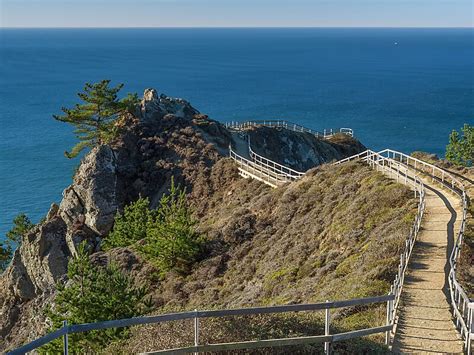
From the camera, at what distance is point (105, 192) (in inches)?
1971

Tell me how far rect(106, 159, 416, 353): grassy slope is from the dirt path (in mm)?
757

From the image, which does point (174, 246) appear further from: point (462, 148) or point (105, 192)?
point (462, 148)

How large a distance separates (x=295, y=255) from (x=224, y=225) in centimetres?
1055

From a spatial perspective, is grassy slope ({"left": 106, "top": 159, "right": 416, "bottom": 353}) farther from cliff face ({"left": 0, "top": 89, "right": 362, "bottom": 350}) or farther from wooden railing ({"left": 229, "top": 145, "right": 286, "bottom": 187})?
cliff face ({"left": 0, "top": 89, "right": 362, "bottom": 350})

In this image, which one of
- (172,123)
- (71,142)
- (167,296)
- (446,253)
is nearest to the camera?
(446,253)

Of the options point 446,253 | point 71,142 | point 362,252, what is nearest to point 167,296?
point 362,252

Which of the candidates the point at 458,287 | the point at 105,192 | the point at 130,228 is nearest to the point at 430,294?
the point at 458,287

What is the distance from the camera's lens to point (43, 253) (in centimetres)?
4819

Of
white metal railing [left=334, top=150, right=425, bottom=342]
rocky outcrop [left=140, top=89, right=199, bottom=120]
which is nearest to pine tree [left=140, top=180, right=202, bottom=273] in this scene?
white metal railing [left=334, top=150, right=425, bottom=342]

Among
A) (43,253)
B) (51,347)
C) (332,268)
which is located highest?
(332,268)

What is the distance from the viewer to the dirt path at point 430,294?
13.4 meters

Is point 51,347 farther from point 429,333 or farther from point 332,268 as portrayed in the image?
point 429,333

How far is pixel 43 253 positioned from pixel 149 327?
38.4 m

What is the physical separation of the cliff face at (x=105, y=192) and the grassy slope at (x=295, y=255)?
687cm
